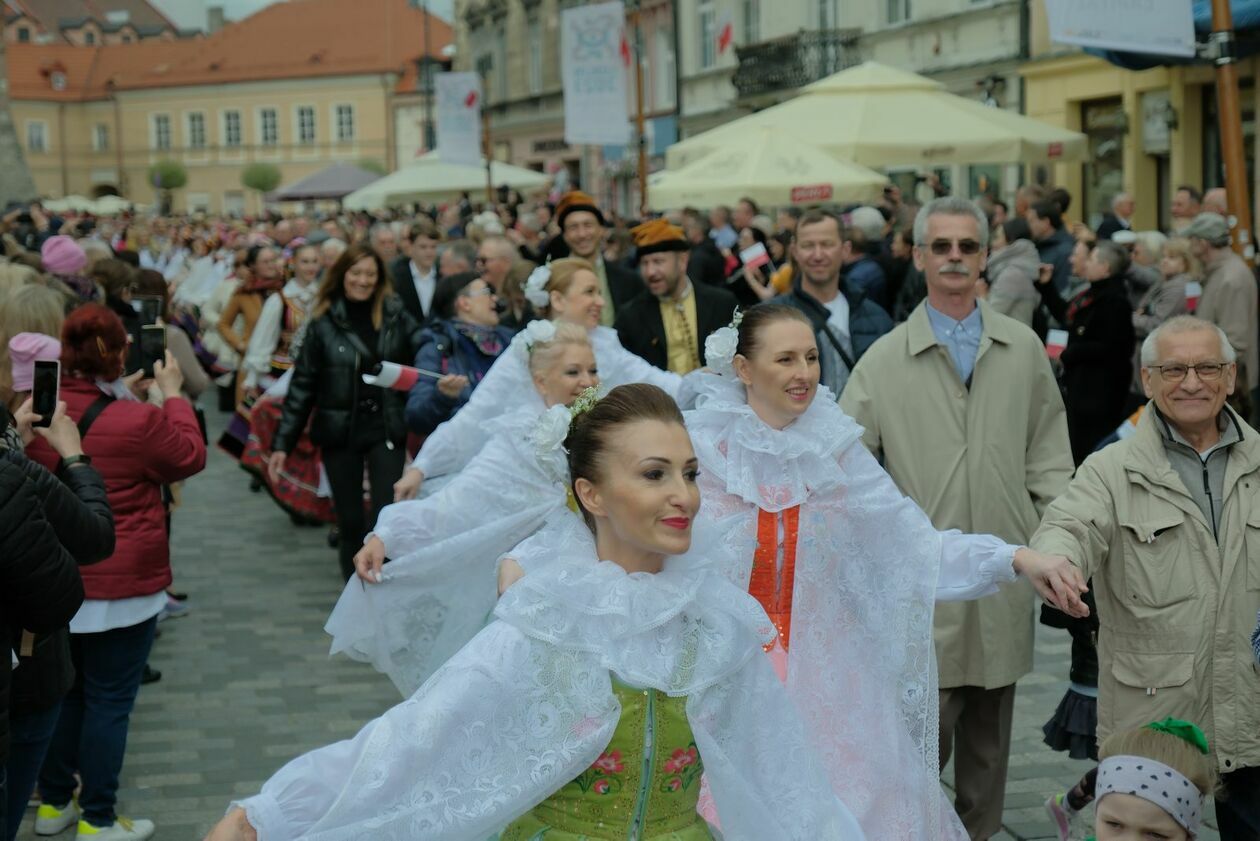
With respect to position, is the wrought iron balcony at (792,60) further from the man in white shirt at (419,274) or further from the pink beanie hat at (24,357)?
the pink beanie hat at (24,357)

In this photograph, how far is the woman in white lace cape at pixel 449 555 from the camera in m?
6.02

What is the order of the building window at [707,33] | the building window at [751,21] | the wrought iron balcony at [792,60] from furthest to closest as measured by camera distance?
the building window at [707,33] → the building window at [751,21] → the wrought iron balcony at [792,60]

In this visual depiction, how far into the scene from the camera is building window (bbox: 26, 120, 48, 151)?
4183 inches

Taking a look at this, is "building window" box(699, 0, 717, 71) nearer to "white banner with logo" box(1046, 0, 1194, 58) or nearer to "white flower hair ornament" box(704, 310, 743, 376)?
"white banner with logo" box(1046, 0, 1194, 58)

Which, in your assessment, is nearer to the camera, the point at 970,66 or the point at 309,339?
the point at 309,339

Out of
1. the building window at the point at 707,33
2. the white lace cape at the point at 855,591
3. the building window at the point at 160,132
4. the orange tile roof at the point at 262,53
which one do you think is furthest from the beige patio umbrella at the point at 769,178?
the building window at the point at 160,132

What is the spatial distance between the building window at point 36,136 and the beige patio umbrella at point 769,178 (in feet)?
322

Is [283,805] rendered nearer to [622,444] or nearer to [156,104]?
[622,444]

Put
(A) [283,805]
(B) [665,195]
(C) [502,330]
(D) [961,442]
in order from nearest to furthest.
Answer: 1. (A) [283,805]
2. (D) [961,442]
3. (C) [502,330]
4. (B) [665,195]

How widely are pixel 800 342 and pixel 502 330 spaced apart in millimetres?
3899

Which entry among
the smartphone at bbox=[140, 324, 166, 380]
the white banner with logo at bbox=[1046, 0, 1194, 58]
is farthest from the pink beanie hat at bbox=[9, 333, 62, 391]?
the white banner with logo at bbox=[1046, 0, 1194, 58]

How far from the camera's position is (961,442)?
5559 millimetres

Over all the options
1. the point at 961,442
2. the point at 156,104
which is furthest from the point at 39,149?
the point at 961,442

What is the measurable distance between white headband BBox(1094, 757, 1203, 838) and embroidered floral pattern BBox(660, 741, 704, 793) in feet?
2.88
